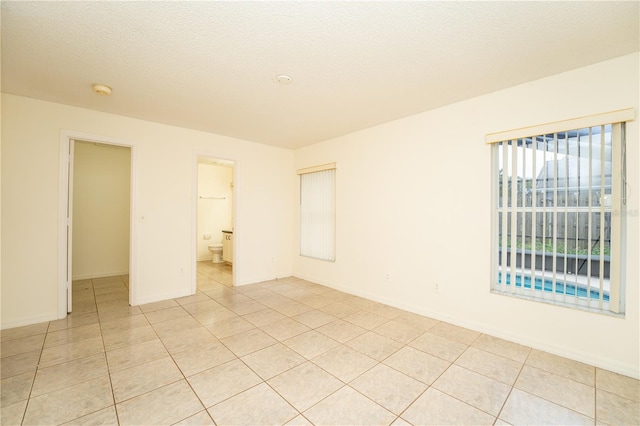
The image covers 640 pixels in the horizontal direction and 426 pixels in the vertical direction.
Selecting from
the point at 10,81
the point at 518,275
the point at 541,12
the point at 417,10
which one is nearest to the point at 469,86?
the point at 541,12

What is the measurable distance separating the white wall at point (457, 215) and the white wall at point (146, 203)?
137cm

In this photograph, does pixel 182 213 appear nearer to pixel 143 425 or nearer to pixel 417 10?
pixel 143 425

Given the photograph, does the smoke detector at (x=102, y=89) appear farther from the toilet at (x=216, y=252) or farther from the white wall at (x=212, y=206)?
the toilet at (x=216, y=252)

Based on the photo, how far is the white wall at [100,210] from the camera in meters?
5.05

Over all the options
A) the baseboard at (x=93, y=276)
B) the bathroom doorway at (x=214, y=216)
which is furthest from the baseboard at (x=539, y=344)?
the baseboard at (x=93, y=276)

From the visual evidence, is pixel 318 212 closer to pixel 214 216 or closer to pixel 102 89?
pixel 102 89

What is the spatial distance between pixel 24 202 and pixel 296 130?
3.47 meters

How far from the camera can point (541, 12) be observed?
1741 mm

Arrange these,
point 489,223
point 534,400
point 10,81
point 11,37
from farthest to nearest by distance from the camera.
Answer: point 489,223, point 10,81, point 11,37, point 534,400

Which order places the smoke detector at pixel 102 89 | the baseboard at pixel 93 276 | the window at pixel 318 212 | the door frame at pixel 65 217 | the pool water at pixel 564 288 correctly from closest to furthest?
A: the pool water at pixel 564 288
the smoke detector at pixel 102 89
the door frame at pixel 65 217
the window at pixel 318 212
the baseboard at pixel 93 276

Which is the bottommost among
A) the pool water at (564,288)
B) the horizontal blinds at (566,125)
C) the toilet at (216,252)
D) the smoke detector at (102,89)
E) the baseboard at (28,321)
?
the baseboard at (28,321)

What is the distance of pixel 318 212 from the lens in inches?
198

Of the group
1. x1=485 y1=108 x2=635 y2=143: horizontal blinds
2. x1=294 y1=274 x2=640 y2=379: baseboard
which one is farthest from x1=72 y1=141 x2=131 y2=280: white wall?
x1=485 y1=108 x2=635 y2=143: horizontal blinds

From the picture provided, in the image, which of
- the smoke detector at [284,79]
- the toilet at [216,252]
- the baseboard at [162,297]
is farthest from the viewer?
the toilet at [216,252]
